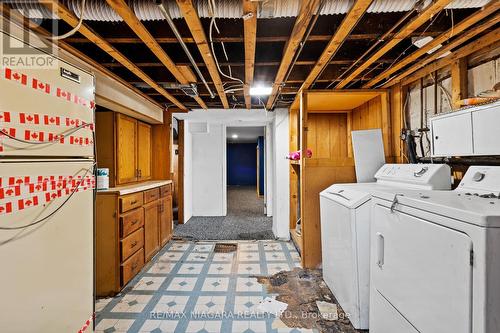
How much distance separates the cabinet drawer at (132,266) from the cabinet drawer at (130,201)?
0.52 m

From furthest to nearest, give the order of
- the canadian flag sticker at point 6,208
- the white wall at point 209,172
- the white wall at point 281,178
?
the white wall at point 209,172, the white wall at point 281,178, the canadian flag sticker at point 6,208

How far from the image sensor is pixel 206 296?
87.9 inches

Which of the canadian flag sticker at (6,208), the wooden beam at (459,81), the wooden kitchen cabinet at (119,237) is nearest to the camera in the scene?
the canadian flag sticker at (6,208)

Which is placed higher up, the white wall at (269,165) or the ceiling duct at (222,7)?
the ceiling duct at (222,7)

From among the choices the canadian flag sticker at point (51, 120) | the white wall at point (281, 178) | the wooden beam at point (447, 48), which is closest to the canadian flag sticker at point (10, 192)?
the canadian flag sticker at point (51, 120)

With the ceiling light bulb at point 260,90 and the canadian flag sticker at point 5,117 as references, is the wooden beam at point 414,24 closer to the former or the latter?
the ceiling light bulb at point 260,90

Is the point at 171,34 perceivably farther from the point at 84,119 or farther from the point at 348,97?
the point at 348,97

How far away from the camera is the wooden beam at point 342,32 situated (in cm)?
133

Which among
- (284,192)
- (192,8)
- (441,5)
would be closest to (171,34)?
(192,8)

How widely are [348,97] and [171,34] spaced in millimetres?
2167

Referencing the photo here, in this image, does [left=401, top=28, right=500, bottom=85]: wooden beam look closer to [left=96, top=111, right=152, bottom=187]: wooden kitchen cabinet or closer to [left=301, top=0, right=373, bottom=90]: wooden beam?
[left=301, top=0, right=373, bottom=90]: wooden beam

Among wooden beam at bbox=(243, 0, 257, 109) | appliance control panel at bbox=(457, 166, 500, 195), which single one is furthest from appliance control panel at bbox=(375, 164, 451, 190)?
wooden beam at bbox=(243, 0, 257, 109)

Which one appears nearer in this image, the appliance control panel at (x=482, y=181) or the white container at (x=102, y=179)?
the appliance control panel at (x=482, y=181)

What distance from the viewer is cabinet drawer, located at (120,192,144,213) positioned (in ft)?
7.68
